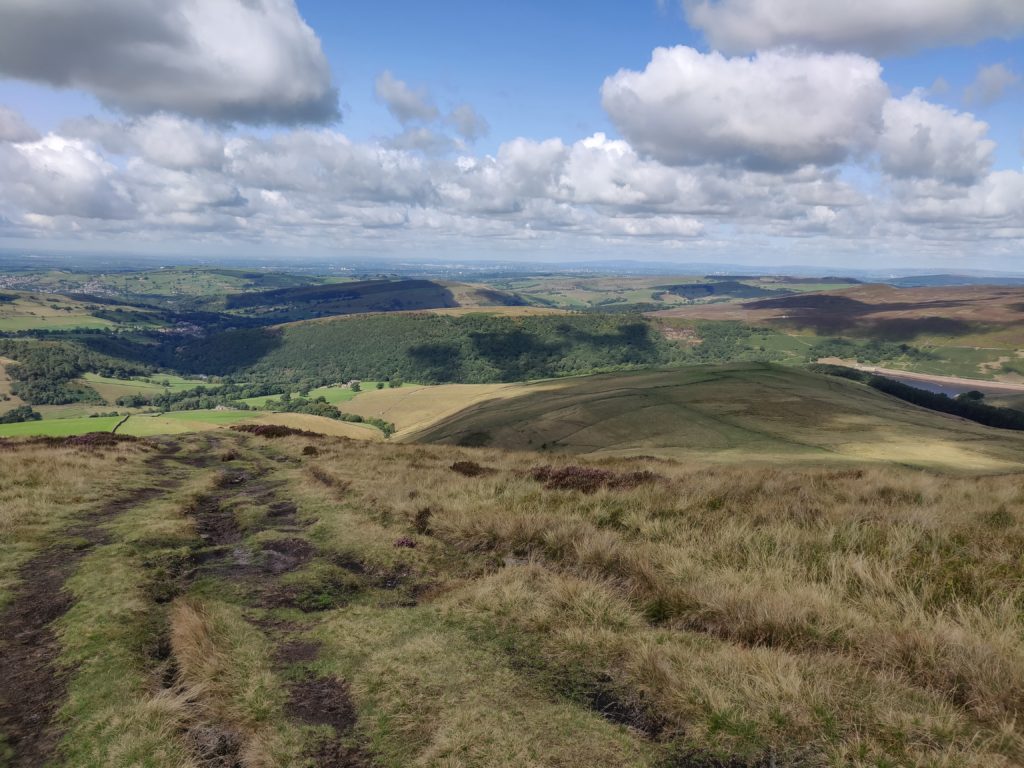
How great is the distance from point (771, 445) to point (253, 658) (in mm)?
47841

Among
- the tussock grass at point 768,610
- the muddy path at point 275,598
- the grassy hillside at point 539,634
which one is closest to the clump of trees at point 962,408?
the tussock grass at point 768,610

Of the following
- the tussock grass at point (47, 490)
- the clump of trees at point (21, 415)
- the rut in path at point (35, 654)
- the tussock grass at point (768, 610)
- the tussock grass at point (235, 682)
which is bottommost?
the clump of trees at point (21, 415)

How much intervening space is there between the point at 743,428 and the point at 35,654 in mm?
56790

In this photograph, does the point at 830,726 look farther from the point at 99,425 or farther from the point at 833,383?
the point at 99,425

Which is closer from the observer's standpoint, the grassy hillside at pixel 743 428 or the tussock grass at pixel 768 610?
the tussock grass at pixel 768 610

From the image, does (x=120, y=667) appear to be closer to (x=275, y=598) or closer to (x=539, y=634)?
(x=275, y=598)

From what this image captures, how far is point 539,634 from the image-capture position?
327 inches

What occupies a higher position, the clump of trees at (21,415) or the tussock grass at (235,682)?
the tussock grass at (235,682)

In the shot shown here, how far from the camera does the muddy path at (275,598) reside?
6.08 meters

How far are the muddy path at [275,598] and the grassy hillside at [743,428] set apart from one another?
96.6 ft

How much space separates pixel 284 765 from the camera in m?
5.74

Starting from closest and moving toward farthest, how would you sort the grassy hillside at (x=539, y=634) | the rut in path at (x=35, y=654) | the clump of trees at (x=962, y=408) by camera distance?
1. the grassy hillside at (x=539, y=634)
2. the rut in path at (x=35, y=654)
3. the clump of trees at (x=962, y=408)

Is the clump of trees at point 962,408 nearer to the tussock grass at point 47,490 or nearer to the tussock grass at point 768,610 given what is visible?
the tussock grass at point 768,610

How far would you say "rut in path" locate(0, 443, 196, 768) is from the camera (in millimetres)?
6371
